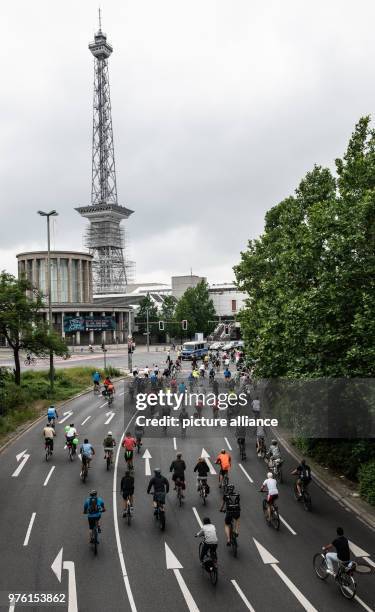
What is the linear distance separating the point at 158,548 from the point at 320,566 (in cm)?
459

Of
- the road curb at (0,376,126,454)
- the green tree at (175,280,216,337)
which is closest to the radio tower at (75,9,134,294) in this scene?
the green tree at (175,280,216,337)

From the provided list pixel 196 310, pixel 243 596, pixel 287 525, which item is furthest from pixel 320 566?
pixel 196 310

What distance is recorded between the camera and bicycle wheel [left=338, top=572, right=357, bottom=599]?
1223 cm

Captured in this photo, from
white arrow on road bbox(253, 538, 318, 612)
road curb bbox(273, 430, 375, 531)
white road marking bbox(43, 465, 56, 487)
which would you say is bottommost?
road curb bbox(273, 430, 375, 531)

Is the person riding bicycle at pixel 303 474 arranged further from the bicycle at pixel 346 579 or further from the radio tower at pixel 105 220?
the radio tower at pixel 105 220

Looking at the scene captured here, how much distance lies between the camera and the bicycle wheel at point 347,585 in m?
12.2

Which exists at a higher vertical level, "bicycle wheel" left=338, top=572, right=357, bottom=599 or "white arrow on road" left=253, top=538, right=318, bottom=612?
"bicycle wheel" left=338, top=572, right=357, bottom=599

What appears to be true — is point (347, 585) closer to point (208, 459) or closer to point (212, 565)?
point (212, 565)

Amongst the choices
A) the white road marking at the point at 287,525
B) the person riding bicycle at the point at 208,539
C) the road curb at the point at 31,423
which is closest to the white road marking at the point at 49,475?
the road curb at the point at 31,423

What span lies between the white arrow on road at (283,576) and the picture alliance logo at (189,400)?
16.6 m

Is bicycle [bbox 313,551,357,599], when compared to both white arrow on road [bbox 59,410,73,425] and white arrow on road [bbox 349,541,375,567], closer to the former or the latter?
white arrow on road [bbox 349,541,375,567]

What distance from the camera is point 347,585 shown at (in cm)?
1234

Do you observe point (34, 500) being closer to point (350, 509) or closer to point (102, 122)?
point (350, 509)

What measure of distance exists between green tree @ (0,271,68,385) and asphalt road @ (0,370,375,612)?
1833 cm
